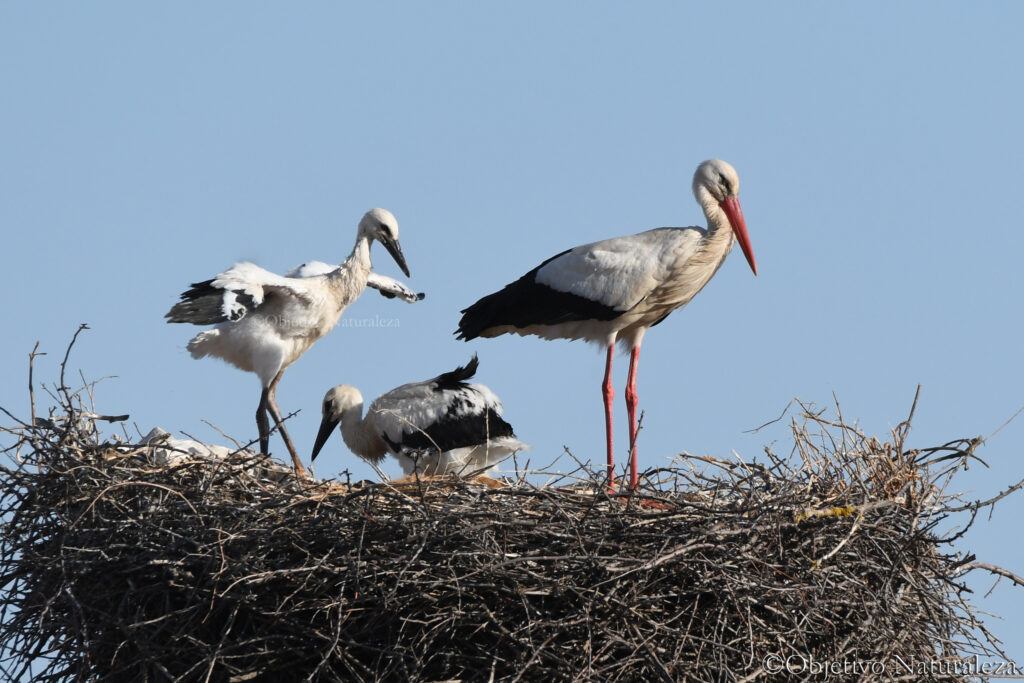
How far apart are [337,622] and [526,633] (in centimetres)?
65

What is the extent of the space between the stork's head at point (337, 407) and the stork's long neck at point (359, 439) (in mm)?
27

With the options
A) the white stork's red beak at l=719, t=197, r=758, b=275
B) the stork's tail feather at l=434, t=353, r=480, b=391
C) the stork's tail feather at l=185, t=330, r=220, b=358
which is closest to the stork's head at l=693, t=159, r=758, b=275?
the white stork's red beak at l=719, t=197, r=758, b=275

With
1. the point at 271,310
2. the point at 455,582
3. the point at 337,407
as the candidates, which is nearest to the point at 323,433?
the point at 337,407

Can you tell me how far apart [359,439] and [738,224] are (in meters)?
2.56

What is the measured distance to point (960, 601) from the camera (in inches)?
230

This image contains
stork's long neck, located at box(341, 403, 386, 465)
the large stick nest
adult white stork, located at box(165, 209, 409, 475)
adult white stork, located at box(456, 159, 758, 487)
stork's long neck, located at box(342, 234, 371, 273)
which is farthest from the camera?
stork's long neck, located at box(342, 234, 371, 273)

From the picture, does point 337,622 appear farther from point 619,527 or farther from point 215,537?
point 619,527

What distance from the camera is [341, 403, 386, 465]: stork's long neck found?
8.76 metres

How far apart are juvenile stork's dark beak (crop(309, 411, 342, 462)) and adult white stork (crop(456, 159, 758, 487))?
141 cm

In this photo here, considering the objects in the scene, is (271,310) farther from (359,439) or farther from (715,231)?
(715,231)

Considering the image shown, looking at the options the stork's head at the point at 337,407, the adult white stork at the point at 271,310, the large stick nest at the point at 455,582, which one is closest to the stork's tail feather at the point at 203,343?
the adult white stork at the point at 271,310

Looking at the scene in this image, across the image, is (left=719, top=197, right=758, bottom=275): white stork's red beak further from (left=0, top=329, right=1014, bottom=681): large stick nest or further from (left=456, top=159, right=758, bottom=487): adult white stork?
(left=0, top=329, right=1014, bottom=681): large stick nest

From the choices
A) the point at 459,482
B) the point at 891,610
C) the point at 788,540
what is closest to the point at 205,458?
the point at 459,482

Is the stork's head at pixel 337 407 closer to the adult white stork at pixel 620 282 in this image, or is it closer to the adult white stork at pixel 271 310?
the adult white stork at pixel 271 310
